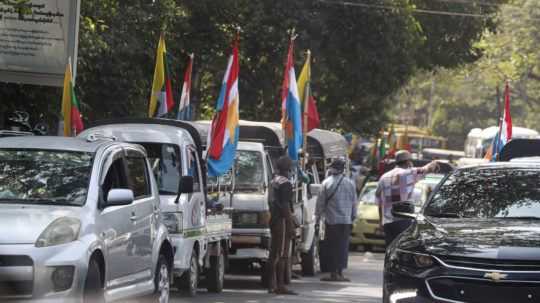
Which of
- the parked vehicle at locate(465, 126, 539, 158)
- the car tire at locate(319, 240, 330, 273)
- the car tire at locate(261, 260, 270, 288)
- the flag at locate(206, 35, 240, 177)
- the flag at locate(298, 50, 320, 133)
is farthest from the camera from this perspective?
the parked vehicle at locate(465, 126, 539, 158)

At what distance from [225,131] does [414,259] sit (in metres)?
8.54

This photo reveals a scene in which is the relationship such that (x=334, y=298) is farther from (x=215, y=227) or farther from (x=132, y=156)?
(x=132, y=156)

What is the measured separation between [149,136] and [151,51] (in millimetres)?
10010

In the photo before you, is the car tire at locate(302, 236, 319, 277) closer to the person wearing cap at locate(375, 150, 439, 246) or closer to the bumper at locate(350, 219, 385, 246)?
the person wearing cap at locate(375, 150, 439, 246)

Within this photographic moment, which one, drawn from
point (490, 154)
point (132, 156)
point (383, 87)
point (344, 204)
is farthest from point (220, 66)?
point (132, 156)

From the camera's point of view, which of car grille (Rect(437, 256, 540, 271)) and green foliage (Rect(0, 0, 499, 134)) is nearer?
car grille (Rect(437, 256, 540, 271))

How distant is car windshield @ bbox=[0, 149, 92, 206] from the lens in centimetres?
1062

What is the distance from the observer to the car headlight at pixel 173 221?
14.9m

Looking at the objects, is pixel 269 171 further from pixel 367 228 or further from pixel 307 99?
pixel 367 228

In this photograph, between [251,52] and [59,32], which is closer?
[59,32]

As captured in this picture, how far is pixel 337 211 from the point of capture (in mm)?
19688

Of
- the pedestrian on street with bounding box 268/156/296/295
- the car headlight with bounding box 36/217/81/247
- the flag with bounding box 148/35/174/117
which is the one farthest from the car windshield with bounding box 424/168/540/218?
the flag with bounding box 148/35/174/117

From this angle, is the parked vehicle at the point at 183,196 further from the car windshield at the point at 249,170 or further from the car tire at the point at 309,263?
the car tire at the point at 309,263

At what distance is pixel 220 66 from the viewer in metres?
31.3
